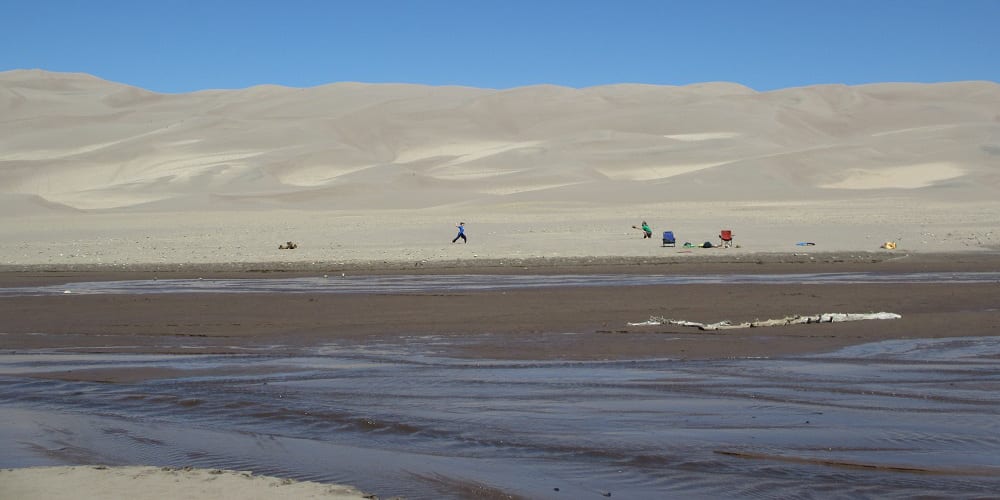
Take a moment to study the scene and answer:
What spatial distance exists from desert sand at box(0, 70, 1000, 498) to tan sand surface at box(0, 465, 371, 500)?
0.16ft

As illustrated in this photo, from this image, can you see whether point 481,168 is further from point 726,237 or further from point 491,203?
point 726,237

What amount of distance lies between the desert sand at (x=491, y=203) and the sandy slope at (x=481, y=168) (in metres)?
0.29

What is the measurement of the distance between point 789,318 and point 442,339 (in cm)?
382

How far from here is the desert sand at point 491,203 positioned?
14.0 metres

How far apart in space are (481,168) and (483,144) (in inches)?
524


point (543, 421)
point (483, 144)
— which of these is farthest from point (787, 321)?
point (483, 144)

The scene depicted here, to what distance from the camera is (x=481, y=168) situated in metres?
71.8

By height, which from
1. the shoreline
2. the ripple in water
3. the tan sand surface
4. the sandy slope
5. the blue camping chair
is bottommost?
the tan sand surface

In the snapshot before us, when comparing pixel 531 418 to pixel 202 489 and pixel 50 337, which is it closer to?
pixel 202 489

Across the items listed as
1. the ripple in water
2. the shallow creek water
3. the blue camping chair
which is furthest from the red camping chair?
the ripple in water

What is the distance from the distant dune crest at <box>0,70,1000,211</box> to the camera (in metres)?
59.0

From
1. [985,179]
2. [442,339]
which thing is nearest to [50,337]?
[442,339]

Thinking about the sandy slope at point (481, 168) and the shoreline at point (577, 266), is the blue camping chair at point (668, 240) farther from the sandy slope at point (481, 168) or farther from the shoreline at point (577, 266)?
the shoreline at point (577, 266)

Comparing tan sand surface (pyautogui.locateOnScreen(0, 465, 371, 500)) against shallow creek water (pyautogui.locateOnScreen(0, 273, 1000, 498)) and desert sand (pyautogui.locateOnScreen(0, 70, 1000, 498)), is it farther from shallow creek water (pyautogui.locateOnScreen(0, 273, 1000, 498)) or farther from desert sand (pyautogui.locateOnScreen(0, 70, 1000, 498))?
shallow creek water (pyautogui.locateOnScreen(0, 273, 1000, 498))
